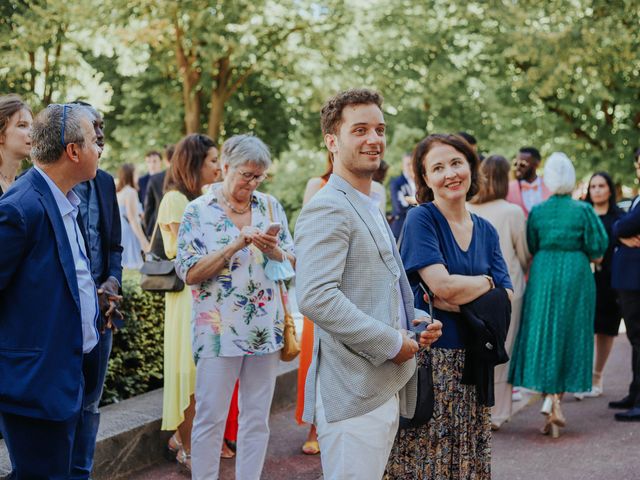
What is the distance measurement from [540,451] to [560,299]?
129cm

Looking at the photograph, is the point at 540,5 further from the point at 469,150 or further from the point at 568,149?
the point at 469,150

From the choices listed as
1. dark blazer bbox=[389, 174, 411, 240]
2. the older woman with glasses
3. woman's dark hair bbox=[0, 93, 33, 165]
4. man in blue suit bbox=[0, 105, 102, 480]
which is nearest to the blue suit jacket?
man in blue suit bbox=[0, 105, 102, 480]

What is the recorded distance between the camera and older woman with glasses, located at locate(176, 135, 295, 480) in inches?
185

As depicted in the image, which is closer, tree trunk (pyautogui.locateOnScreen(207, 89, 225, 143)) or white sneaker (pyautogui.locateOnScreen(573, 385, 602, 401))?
white sneaker (pyautogui.locateOnScreen(573, 385, 602, 401))

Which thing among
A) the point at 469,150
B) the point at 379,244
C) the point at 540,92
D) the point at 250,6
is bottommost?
→ the point at 379,244

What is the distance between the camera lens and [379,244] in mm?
3270

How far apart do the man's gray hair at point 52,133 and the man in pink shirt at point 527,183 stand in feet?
20.3

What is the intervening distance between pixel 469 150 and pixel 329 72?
49.3 feet

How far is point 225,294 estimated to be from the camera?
4.75 m

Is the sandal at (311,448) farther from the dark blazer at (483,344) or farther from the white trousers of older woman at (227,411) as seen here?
the dark blazer at (483,344)

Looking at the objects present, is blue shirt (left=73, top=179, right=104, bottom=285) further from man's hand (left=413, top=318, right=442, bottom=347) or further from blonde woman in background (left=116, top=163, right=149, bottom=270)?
blonde woman in background (left=116, top=163, right=149, bottom=270)

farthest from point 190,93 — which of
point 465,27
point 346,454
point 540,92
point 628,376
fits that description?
point 346,454

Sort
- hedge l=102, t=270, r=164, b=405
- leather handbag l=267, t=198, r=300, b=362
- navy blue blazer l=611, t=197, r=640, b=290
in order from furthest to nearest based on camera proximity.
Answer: navy blue blazer l=611, t=197, r=640, b=290, hedge l=102, t=270, r=164, b=405, leather handbag l=267, t=198, r=300, b=362

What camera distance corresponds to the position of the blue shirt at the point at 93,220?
15.2ft
